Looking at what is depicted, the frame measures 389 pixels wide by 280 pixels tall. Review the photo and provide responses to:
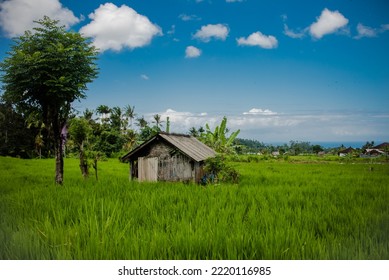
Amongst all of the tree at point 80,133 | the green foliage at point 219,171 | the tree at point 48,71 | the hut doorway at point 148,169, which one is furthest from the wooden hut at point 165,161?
the tree at point 48,71

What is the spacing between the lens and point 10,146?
23.3ft

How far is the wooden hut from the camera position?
845 cm


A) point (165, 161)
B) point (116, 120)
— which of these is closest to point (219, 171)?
point (165, 161)

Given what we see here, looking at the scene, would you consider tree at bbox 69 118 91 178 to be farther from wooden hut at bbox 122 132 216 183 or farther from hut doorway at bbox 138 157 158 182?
hut doorway at bbox 138 157 158 182

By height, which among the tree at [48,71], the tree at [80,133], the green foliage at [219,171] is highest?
the tree at [48,71]

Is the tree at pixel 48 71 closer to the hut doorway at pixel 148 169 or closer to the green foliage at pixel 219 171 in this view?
the hut doorway at pixel 148 169

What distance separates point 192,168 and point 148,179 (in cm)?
150

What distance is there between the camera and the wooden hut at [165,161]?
8.45 meters

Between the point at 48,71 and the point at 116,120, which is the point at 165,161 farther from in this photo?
the point at 116,120

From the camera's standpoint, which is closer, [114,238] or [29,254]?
[29,254]

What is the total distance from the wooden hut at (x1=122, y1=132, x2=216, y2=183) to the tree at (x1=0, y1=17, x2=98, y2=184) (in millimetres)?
2950

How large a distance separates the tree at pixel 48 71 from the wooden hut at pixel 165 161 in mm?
2950
